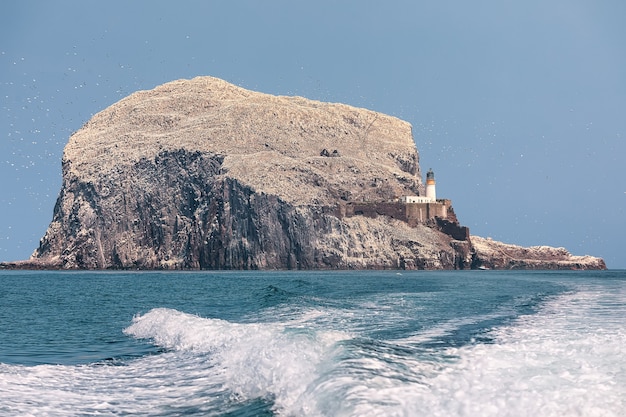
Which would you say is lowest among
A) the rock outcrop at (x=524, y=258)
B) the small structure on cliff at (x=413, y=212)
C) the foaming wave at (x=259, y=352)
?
the foaming wave at (x=259, y=352)

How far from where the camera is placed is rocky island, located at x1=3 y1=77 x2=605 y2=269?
11369cm

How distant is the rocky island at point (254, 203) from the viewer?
113688 mm

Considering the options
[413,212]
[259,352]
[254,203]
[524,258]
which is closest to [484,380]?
[259,352]

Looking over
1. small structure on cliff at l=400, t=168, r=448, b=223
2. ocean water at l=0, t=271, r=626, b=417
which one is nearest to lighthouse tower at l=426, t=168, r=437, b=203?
small structure on cliff at l=400, t=168, r=448, b=223

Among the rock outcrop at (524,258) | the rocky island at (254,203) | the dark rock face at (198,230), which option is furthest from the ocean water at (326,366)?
the rock outcrop at (524,258)

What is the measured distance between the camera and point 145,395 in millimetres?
13367

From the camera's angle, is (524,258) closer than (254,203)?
No

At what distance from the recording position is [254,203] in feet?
373

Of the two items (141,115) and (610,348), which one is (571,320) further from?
(141,115)

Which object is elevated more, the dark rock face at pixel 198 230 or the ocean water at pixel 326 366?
the dark rock face at pixel 198 230

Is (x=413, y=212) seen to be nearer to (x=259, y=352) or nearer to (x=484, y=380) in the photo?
(x=259, y=352)

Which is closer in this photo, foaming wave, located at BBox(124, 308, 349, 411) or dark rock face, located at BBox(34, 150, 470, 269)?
foaming wave, located at BBox(124, 308, 349, 411)

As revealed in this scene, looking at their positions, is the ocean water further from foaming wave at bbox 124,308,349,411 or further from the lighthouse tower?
the lighthouse tower

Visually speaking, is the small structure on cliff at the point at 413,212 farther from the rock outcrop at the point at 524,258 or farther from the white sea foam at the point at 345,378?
the white sea foam at the point at 345,378
